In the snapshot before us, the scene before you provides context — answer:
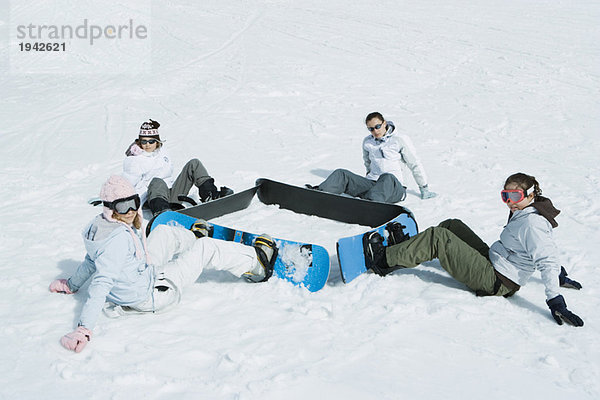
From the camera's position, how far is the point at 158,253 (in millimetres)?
4309

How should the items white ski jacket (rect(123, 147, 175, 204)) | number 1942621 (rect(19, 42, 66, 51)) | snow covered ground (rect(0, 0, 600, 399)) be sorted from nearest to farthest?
snow covered ground (rect(0, 0, 600, 399))
white ski jacket (rect(123, 147, 175, 204))
number 1942621 (rect(19, 42, 66, 51))

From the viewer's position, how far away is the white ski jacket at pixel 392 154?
632cm

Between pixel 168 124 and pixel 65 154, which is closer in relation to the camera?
pixel 65 154

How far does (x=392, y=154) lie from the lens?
6.36 m

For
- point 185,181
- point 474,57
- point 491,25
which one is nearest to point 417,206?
point 185,181

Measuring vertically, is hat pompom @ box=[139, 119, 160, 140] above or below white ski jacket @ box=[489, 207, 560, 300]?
above

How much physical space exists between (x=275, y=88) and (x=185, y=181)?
5.54m

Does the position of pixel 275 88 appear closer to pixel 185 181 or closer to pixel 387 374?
pixel 185 181

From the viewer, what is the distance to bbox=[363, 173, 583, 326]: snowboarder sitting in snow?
3.91m

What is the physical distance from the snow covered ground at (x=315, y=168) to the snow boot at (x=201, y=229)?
Answer: 1.37 feet

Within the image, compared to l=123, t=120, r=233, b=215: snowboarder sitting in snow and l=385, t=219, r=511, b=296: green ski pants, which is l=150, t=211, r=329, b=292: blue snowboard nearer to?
l=385, t=219, r=511, b=296: green ski pants

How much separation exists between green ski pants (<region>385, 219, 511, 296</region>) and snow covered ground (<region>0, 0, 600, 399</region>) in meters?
0.13

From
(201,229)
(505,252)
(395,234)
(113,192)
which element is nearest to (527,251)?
(505,252)

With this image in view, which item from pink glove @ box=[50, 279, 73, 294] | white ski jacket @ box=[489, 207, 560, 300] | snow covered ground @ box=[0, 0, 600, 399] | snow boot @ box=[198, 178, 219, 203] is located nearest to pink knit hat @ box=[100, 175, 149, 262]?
snow covered ground @ box=[0, 0, 600, 399]
